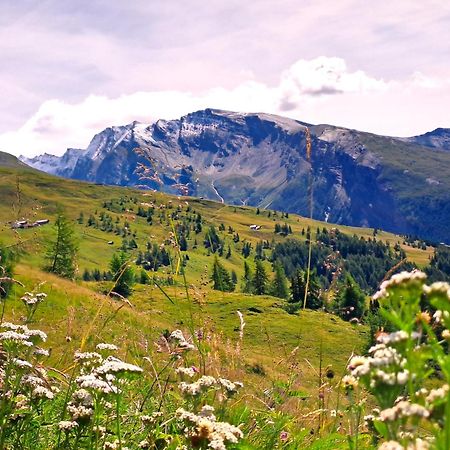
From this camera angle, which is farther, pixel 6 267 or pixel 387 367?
pixel 6 267

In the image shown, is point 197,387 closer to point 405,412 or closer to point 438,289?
point 405,412

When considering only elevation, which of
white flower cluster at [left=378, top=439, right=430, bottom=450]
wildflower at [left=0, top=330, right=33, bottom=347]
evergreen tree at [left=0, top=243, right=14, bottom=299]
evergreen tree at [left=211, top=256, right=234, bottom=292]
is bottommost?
evergreen tree at [left=211, top=256, right=234, bottom=292]

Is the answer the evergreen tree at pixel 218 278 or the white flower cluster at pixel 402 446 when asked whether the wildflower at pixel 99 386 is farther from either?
the evergreen tree at pixel 218 278

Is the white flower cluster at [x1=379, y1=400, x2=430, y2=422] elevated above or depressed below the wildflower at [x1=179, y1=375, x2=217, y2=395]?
above

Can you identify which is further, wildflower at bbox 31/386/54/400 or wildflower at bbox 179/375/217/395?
wildflower at bbox 31/386/54/400

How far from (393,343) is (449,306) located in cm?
25

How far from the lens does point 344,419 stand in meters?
6.83

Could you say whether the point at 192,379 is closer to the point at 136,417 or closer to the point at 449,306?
the point at 136,417

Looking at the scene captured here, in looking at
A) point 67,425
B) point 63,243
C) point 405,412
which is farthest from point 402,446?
point 63,243

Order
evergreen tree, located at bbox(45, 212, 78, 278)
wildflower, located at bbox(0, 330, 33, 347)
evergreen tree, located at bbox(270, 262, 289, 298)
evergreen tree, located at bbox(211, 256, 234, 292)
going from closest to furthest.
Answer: wildflower, located at bbox(0, 330, 33, 347) → evergreen tree, located at bbox(211, 256, 234, 292) → evergreen tree, located at bbox(45, 212, 78, 278) → evergreen tree, located at bbox(270, 262, 289, 298)

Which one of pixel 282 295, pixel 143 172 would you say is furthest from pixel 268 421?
pixel 282 295

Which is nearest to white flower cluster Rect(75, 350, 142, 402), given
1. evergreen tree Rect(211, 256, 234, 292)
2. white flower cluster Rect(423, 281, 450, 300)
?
white flower cluster Rect(423, 281, 450, 300)

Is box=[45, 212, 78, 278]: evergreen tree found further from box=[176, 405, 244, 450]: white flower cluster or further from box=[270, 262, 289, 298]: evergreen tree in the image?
box=[270, 262, 289, 298]: evergreen tree

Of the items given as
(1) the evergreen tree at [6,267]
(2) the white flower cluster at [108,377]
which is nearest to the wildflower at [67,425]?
(2) the white flower cluster at [108,377]
